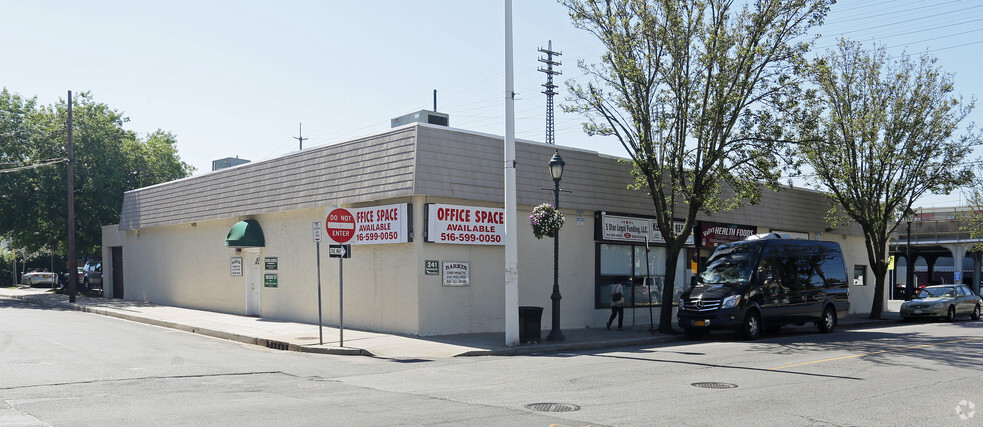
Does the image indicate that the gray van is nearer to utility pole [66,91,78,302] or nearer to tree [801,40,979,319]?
tree [801,40,979,319]

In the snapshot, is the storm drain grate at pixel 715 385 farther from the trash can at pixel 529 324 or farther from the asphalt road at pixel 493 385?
the trash can at pixel 529 324

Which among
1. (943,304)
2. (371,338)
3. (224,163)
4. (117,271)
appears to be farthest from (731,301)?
(117,271)

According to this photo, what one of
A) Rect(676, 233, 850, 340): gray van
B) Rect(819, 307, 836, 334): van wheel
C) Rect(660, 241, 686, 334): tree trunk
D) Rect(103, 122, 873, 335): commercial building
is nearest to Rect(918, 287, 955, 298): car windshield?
Rect(103, 122, 873, 335): commercial building

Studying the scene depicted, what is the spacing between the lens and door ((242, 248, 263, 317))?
23.6 metres

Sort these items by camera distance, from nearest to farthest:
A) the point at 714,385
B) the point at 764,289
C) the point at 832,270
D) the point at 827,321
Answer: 1. the point at 714,385
2. the point at 764,289
3. the point at 827,321
4. the point at 832,270

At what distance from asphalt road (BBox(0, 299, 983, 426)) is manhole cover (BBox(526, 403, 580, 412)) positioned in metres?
0.02

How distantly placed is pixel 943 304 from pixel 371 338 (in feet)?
69.7

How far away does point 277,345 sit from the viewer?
16047 millimetres

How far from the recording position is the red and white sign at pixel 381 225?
17359mm

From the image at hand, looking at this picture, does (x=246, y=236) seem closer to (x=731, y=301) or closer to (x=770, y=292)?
(x=731, y=301)

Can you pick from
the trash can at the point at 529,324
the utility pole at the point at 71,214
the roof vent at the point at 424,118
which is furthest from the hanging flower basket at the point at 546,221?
the utility pole at the point at 71,214

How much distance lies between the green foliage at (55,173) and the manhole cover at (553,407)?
30364 millimetres

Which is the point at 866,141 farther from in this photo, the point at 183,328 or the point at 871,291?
the point at 183,328

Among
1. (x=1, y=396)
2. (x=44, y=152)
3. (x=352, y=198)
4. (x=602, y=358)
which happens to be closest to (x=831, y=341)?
(x=602, y=358)
